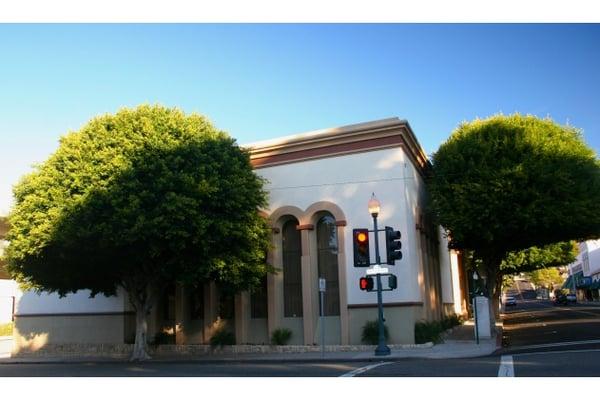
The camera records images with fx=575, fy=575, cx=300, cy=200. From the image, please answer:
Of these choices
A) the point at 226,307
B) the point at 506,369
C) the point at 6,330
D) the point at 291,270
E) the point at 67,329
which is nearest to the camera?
the point at 506,369

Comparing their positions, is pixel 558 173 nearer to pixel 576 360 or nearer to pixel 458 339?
pixel 458 339

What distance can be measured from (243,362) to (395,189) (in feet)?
28.6

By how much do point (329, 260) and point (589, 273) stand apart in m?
80.6

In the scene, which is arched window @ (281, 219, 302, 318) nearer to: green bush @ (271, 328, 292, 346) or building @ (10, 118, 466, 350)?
building @ (10, 118, 466, 350)

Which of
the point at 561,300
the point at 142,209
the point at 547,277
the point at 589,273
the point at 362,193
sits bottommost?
the point at 561,300

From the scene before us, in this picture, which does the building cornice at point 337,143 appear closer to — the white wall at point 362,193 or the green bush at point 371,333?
the white wall at point 362,193

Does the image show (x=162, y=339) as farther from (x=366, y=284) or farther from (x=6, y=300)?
(x=6, y=300)

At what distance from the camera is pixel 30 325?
29297mm

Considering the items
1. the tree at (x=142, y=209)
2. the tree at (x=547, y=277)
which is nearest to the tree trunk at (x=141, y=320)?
the tree at (x=142, y=209)

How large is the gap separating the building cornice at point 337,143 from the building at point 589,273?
211ft

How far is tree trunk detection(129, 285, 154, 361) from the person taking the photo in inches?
865

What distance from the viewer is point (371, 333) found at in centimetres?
2158

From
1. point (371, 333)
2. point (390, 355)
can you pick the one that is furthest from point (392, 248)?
point (371, 333)

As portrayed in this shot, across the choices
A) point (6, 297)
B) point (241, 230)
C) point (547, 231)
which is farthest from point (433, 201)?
point (6, 297)
